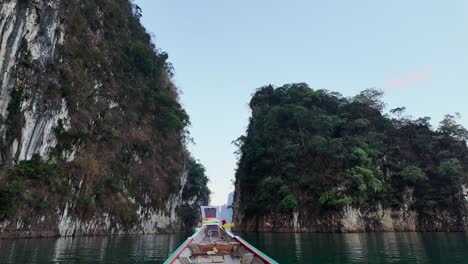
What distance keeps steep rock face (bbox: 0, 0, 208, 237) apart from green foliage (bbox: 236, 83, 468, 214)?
1319 cm

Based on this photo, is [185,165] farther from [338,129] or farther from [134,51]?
[338,129]

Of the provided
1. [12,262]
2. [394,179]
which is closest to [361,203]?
[394,179]

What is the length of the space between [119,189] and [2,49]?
57.8 feet

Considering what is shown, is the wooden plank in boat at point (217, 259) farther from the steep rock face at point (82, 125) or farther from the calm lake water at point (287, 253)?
the steep rock face at point (82, 125)

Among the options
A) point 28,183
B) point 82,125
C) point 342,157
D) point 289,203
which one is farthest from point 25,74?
point 342,157

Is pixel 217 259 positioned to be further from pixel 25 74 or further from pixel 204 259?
pixel 25 74

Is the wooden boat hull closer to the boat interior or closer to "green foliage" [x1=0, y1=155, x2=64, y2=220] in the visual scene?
the boat interior

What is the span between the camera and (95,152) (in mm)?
30281

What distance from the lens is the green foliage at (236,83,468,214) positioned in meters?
34.7

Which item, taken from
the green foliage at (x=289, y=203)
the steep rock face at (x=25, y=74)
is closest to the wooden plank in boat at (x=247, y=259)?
the steep rock face at (x=25, y=74)

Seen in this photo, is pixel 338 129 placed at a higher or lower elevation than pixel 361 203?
higher

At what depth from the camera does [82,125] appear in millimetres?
27719

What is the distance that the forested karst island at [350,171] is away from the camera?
34125 millimetres

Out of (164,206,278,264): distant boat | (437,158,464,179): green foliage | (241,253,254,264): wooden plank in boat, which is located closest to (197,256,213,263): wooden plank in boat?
(164,206,278,264): distant boat
